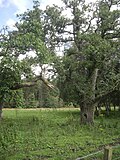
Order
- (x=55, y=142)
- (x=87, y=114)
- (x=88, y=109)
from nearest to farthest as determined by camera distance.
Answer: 1. (x=55, y=142)
2. (x=87, y=114)
3. (x=88, y=109)

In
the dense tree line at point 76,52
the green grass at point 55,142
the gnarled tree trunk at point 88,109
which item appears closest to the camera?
the green grass at point 55,142

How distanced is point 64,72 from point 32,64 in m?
4.70

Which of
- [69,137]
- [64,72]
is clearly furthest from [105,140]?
[64,72]

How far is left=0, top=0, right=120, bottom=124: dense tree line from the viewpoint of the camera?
19.6 metres

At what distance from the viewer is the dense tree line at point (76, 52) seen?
19.6m

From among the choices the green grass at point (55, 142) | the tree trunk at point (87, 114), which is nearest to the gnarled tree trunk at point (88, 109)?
the tree trunk at point (87, 114)

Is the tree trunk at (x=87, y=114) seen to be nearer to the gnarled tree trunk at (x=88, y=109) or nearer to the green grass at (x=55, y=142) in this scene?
the gnarled tree trunk at (x=88, y=109)

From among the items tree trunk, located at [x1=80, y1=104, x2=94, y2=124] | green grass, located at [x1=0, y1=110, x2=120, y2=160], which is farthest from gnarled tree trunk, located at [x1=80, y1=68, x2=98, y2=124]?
green grass, located at [x1=0, y1=110, x2=120, y2=160]

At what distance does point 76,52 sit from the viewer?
25.5 m

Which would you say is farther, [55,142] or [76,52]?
[76,52]

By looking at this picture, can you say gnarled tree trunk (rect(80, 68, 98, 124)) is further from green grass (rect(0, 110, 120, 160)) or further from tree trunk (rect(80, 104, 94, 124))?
green grass (rect(0, 110, 120, 160))

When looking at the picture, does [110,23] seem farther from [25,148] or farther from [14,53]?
[25,148]

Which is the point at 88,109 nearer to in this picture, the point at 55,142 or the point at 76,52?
the point at 76,52

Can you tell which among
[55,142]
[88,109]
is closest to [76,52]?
[88,109]
